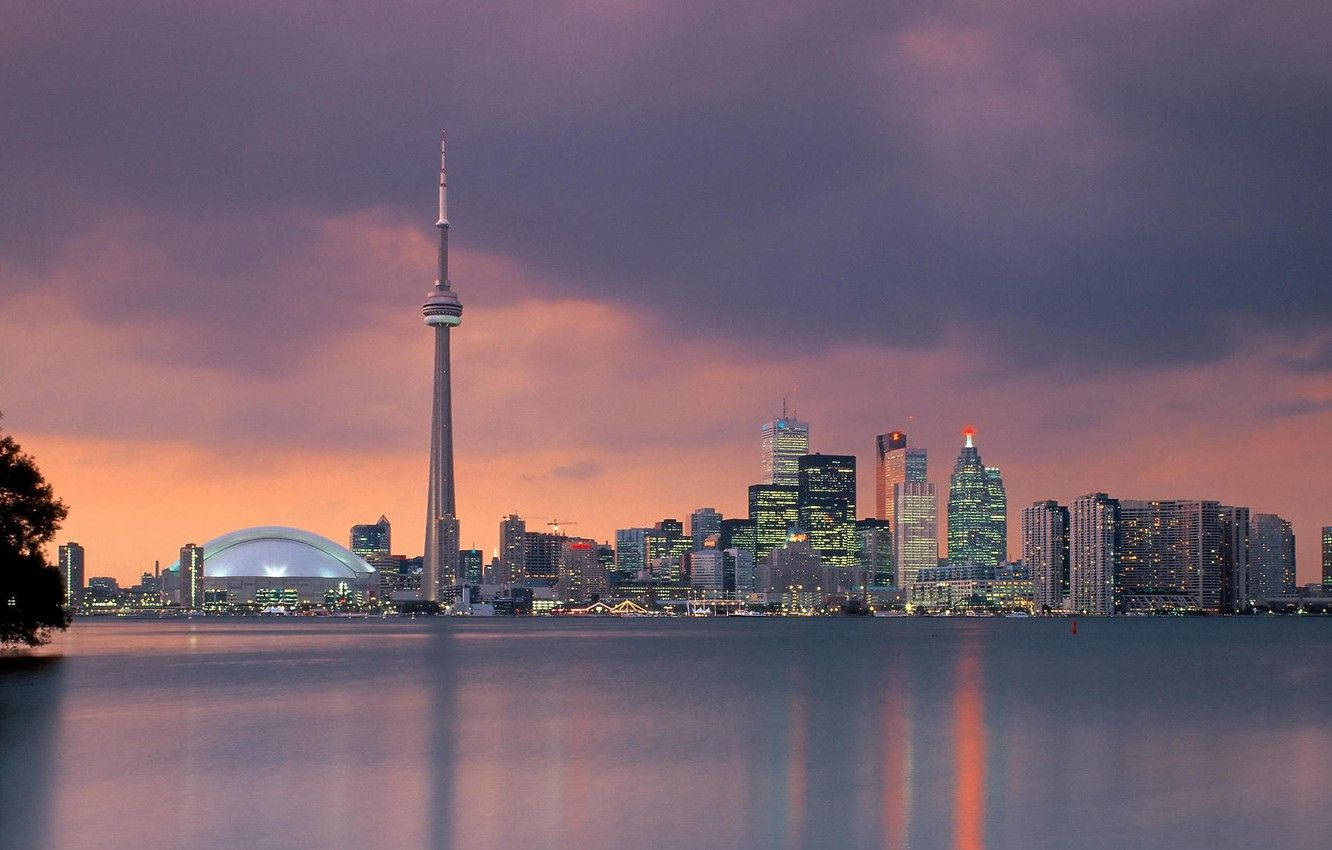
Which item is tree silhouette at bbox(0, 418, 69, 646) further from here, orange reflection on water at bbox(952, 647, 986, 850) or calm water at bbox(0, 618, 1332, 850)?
orange reflection on water at bbox(952, 647, 986, 850)

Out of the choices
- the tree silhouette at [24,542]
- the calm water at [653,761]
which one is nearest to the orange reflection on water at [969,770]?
the calm water at [653,761]

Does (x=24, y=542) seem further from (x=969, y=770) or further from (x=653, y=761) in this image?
(x=969, y=770)

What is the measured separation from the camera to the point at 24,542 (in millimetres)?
80688

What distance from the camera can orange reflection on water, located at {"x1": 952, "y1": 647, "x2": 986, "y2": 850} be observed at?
27842 mm

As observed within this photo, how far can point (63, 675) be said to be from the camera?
78.3 m

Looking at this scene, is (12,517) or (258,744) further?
(12,517)

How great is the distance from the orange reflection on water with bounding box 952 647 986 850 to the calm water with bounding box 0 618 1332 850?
0.16 metres

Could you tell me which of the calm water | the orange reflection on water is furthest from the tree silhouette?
the orange reflection on water

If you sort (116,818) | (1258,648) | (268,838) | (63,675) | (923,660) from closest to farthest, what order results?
(268,838)
(116,818)
(63,675)
(923,660)
(1258,648)

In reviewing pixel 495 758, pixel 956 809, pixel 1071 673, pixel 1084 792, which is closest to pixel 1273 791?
pixel 1084 792

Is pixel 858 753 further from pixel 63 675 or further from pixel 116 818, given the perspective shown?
pixel 63 675

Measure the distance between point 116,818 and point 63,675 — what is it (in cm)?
5403

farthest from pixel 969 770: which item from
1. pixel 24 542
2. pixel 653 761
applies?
pixel 24 542

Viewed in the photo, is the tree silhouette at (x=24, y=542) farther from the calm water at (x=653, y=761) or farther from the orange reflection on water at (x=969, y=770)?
the orange reflection on water at (x=969, y=770)
